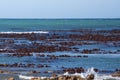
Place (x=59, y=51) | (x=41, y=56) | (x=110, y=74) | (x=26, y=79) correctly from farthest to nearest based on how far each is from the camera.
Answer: (x=59, y=51), (x=41, y=56), (x=110, y=74), (x=26, y=79)

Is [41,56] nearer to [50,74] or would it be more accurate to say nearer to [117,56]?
[117,56]

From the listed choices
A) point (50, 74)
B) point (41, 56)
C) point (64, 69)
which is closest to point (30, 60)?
point (41, 56)

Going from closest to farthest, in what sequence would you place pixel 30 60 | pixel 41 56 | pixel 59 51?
1. pixel 30 60
2. pixel 41 56
3. pixel 59 51

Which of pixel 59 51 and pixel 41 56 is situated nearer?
pixel 41 56

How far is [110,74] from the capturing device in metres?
25.5

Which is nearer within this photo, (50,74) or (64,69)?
(50,74)

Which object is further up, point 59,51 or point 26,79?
point 26,79

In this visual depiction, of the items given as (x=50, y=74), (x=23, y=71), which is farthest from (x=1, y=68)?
(x=50, y=74)

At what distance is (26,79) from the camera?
23406mm

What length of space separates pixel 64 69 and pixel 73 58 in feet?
20.2

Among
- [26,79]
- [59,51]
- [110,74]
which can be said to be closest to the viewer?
[26,79]

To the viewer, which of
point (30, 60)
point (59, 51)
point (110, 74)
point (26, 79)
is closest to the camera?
point (26, 79)

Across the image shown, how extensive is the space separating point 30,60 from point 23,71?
19.3 feet

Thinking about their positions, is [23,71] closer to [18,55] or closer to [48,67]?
[48,67]
